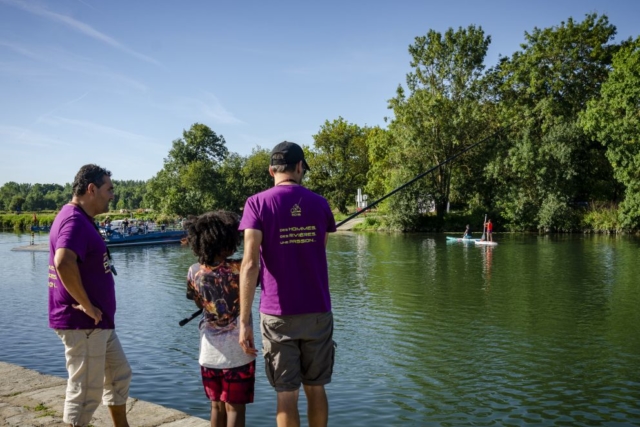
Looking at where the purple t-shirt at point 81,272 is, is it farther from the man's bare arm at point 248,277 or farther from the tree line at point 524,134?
the tree line at point 524,134

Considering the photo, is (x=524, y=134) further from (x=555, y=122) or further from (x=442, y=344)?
(x=442, y=344)

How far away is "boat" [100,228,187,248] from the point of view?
43906 mm

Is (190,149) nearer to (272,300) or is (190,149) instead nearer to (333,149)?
(333,149)

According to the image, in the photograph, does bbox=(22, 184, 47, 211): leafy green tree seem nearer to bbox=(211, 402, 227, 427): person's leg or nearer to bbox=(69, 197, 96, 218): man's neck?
bbox=(69, 197, 96, 218): man's neck

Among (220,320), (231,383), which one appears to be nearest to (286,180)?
(220,320)

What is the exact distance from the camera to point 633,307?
14.5m

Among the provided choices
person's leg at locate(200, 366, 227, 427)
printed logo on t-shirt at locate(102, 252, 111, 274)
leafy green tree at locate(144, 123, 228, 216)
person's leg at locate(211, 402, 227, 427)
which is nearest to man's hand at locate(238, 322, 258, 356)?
person's leg at locate(200, 366, 227, 427)

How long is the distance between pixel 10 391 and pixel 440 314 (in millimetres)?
10345

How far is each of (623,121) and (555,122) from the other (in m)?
6.47

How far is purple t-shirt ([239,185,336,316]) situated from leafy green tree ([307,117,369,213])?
65.7 meters

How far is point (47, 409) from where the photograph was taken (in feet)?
17.2

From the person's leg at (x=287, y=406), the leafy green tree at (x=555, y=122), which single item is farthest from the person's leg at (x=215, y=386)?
the leafy green tree at (x=555, y=122)

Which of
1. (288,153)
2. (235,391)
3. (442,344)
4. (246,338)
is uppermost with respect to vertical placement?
(288,153)

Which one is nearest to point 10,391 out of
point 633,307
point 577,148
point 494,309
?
point 494,309
